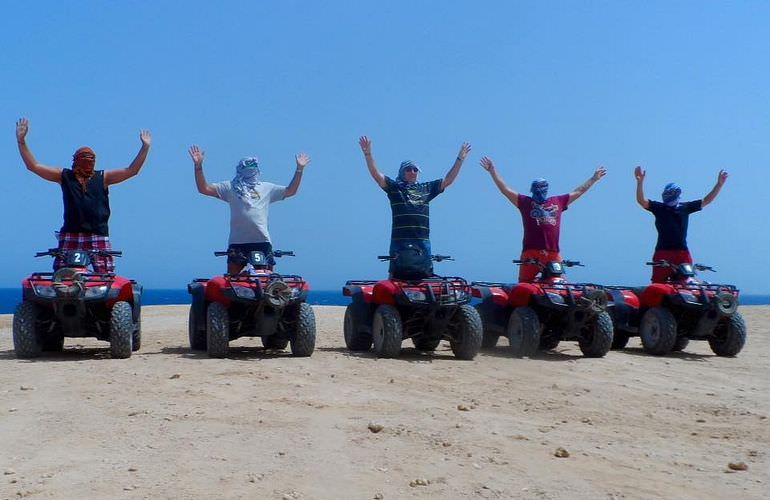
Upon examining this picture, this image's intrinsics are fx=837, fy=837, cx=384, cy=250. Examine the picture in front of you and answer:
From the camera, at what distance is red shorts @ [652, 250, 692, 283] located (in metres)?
11.7

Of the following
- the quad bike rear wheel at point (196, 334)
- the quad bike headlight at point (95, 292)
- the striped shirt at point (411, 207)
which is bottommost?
the quad bike rear wheel at point (196, 334)

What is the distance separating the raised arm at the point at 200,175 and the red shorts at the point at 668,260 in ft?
20.5

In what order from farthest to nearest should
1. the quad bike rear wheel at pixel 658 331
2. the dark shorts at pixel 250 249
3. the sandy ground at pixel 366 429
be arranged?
the quad bike rear wheel at pixel 658 331 < the dark shorts at pixel 250 249 < the sandy ground at pixel 366 429

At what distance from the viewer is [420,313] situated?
9.40 meters

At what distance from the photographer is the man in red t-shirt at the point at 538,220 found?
426 inches

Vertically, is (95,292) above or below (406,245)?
below

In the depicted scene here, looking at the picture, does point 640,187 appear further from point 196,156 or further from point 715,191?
point 196,156

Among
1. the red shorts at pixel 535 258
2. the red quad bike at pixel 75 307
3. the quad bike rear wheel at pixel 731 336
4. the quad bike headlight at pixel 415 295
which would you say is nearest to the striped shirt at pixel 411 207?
the quad bike headlight at pixel 415 295

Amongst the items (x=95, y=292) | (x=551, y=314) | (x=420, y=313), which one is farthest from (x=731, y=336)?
(x=95, y=292)

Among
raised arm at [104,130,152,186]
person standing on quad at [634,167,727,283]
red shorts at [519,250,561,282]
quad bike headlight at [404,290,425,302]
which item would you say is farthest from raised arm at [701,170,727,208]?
raised arm at [104,130,152,186]

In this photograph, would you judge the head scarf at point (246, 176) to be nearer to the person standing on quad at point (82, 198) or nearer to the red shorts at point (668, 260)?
the person standing on quad at point (82, 198)

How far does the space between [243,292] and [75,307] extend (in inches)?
66.4

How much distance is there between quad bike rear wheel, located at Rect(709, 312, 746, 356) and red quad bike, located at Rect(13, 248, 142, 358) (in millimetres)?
7561

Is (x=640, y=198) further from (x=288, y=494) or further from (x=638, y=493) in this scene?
(x=288, y=494)
